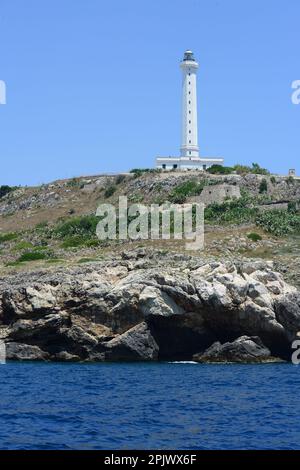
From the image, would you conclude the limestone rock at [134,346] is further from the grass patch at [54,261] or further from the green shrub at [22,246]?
the green shrub at [22,246]

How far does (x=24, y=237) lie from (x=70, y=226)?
197 inches

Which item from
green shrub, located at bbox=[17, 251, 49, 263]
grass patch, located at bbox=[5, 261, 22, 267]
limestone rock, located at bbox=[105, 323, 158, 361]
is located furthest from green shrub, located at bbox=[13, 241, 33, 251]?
limestone rock, located at bbox=[105, 323, 158, 361]

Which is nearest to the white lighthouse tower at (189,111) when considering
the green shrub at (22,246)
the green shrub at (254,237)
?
the green shrub at (22,246)

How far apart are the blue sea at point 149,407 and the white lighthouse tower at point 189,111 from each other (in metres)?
53.5

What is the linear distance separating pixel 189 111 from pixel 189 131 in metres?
2.02

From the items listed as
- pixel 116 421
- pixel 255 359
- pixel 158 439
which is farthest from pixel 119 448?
pixel 255 359

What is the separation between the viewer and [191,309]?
50.9 m

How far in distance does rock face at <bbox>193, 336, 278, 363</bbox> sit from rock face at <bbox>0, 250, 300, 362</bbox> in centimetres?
5

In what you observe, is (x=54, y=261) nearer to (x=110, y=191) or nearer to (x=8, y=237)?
(x=8, y=237)

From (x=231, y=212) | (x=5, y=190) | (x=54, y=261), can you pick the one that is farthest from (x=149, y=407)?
(x=5, y=190)

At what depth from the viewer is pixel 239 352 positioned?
164ft

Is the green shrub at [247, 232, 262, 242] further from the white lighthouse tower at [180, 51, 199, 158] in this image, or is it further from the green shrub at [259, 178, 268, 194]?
the white lighthouse tower at [180, 51, 199, 158]
